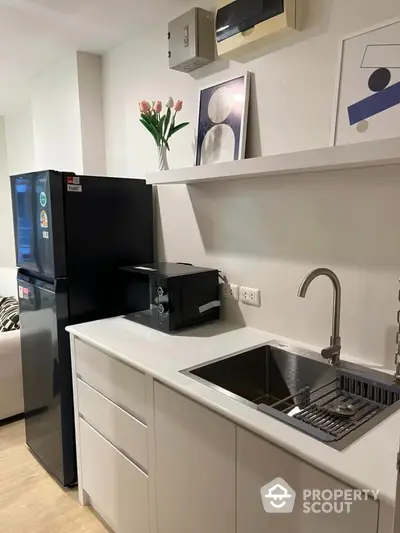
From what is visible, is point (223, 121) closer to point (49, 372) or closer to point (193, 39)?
point (193, 39)

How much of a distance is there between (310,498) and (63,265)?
155 cm

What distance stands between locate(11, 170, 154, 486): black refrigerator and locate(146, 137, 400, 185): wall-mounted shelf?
0.47 meters

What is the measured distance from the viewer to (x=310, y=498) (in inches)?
40.1

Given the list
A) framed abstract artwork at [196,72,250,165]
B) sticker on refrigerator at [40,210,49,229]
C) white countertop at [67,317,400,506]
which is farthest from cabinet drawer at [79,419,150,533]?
→ framed abstract artwork at [196,72,250,165]

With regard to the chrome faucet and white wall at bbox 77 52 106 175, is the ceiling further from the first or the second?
the chrome faucet

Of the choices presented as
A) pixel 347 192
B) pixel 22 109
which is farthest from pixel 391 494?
pixel 22 109

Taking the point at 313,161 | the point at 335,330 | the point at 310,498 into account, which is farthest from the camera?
the point at 335,330

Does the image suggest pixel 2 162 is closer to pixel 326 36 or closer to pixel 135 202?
pixel 135 202

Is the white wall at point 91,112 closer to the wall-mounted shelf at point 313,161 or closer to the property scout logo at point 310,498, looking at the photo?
the wall-mounted shelf at point 313,161

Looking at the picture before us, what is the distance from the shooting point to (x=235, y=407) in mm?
1229

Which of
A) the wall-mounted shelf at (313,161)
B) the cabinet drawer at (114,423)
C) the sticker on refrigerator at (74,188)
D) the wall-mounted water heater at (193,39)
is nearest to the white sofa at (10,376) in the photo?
the cabinet drawer at (114,423)

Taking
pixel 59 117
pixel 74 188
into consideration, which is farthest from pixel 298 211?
pixel 59 117

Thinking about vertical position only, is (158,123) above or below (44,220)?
above

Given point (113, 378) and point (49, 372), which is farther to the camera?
point (49, 372)
